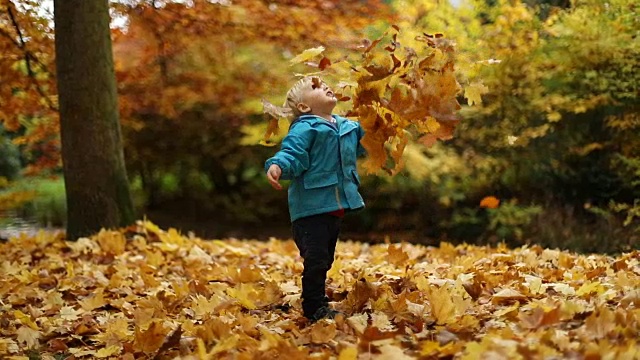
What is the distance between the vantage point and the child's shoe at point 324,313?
3293 mm

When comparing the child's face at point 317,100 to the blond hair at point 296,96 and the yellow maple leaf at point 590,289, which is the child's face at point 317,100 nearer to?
the blond hair at point 296,96

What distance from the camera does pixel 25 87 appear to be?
7.92 metres

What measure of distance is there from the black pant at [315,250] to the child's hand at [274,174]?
308mm

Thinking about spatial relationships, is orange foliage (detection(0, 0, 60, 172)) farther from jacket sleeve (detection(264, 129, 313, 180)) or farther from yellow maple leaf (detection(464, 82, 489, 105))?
yellow maple leaf (detection(464, 82, 489, 105))

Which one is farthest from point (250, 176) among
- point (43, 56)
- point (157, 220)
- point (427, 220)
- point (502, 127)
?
point (43, 56)

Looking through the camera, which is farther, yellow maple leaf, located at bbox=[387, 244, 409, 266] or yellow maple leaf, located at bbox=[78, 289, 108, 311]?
yellow maple leaf, located at bbox=[387, 244, 409, 266]

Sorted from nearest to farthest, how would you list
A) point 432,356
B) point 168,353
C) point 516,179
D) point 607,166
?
point 432,356 → point 168,353 → point 607,166 → point 516,179

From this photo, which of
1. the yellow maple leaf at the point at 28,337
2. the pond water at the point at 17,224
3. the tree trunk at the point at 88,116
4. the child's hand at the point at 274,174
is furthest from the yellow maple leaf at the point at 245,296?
the pond water at the point at 17,224

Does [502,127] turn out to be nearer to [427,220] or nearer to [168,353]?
[427,220]

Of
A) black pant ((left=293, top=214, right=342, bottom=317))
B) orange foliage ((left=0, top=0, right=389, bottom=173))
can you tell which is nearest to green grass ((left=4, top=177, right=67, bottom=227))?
orange foliage ((left=0, top=0, right=389, bottom=173))

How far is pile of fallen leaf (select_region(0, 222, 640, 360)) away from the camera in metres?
2.48

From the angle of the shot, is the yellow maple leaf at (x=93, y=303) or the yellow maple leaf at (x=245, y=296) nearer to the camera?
the yellow maple leaf at (x=245, y=296)

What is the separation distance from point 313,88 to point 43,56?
5.59 metres

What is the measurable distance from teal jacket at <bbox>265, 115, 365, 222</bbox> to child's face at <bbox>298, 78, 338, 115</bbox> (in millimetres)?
73
